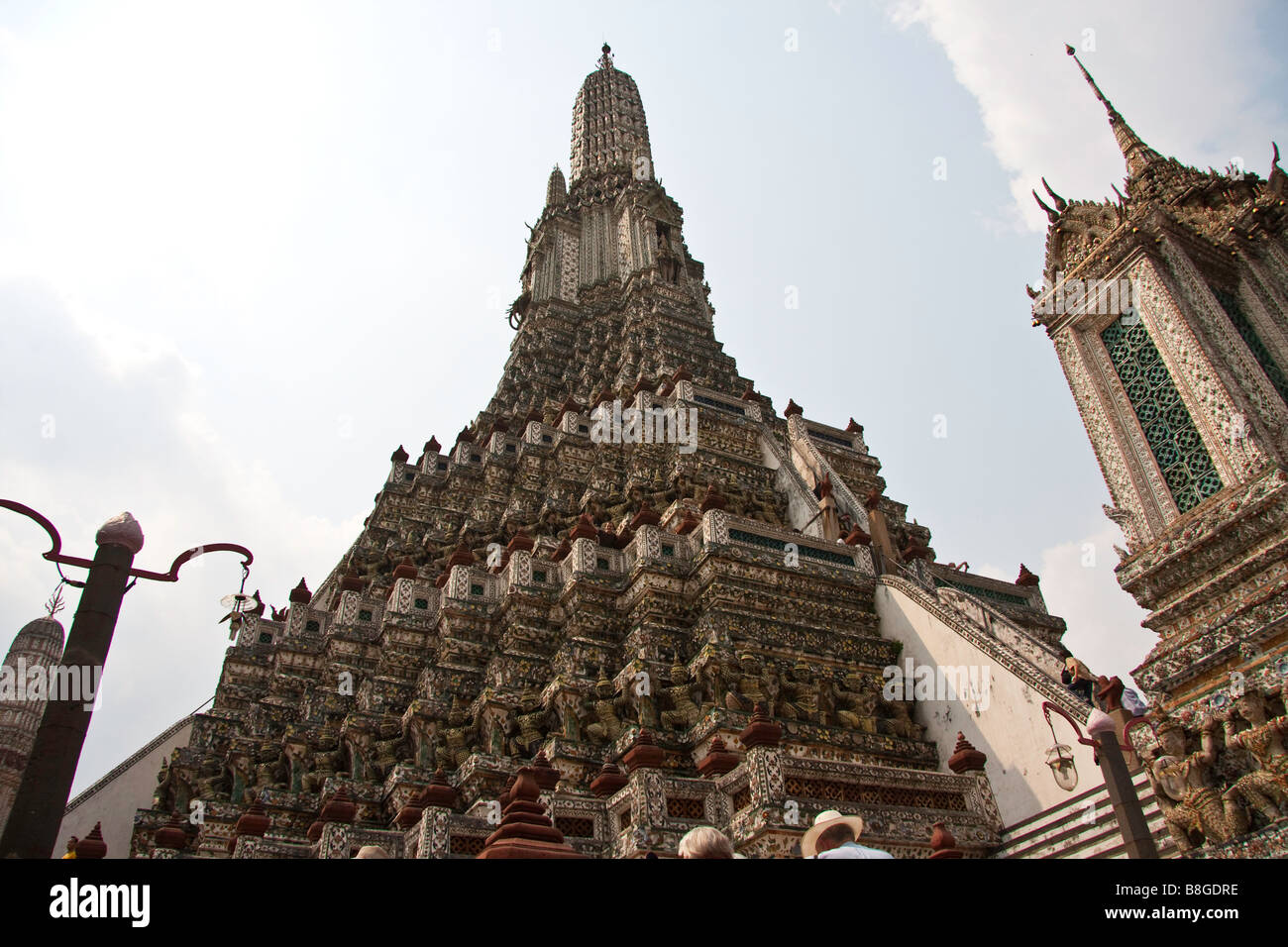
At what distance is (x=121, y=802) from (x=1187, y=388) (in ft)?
63.1

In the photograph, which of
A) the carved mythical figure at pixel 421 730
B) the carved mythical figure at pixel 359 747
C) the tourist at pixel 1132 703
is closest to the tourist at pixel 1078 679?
the tourist at pixel 1132 703

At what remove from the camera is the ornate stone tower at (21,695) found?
20469 millimetres

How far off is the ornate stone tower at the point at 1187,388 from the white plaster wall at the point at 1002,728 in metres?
2.51

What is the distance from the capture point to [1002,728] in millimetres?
10719

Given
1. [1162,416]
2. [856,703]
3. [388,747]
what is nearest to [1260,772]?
[1162,416]

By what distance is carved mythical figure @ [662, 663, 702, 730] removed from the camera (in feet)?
38.2

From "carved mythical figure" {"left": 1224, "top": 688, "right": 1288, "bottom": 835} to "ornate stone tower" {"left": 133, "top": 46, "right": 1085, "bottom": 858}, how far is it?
13.2ft

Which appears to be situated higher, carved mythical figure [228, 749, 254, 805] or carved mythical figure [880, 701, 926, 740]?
carved mythical figure [228, 749, 254, 805]

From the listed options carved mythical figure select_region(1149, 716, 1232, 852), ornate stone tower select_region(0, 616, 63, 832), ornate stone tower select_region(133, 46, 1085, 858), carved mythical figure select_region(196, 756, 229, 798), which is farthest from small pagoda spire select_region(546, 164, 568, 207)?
carved mythical figure select_region(1149, 716, 1232, 852)

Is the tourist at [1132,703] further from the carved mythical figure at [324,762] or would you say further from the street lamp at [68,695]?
the carved mythical figure at [324,762]

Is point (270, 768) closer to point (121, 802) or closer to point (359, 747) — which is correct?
point (359, 747)

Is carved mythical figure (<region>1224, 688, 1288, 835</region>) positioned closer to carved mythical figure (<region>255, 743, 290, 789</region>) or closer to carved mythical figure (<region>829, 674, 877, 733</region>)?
carved mythical figure (<region>829, 674, 877, 733</region>)
